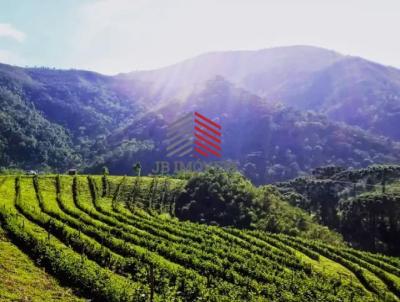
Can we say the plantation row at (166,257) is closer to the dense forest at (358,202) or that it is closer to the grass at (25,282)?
the grass at (25,282)

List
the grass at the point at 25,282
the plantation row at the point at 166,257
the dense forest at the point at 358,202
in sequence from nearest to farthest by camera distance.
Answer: the grass at the point at 25,282, the plantation row at the point at 166,257, the dense forest at the point at 358,202

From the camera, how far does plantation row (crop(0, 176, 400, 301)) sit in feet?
160

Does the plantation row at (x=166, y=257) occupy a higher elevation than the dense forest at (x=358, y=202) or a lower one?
lower

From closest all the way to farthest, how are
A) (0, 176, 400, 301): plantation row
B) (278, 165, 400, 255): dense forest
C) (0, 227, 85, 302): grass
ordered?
(0, 227, 85, 302): grass < (0, 176, 400, 301): plantation row < (278, 165, 400, 255): dense forest

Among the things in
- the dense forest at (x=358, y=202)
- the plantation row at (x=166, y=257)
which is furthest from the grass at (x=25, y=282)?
the dense forest at (x=358, y=202)

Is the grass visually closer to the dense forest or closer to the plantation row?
the plantation row

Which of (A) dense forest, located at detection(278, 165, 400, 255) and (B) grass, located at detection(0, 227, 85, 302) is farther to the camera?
(A) dense forest, located at detection(278, 165, 400, 255)

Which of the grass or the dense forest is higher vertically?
the dense forest

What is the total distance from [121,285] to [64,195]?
53.0 m

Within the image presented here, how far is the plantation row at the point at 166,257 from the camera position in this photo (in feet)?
160

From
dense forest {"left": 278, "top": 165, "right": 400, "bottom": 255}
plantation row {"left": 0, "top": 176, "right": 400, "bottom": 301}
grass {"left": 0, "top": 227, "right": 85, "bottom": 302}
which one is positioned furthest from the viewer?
dense forest {"left": 278, "top": 165, "right": 400, "bottom": 255}

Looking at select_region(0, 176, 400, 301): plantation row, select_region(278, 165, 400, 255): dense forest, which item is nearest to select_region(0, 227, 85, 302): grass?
select_region(0, 176, 400, 301): plantation row

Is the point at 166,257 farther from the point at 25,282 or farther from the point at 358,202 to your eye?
the point at 358,202

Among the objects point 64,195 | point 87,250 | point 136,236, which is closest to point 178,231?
point 136,236
